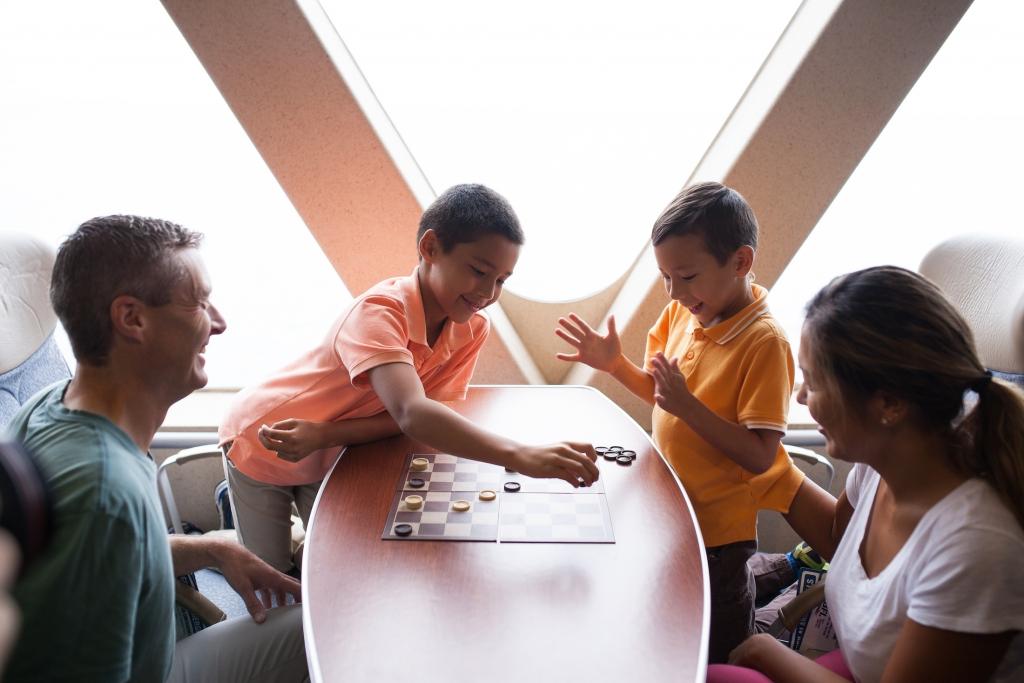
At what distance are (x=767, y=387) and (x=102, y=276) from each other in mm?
1525

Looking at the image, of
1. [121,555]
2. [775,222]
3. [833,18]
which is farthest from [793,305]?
[121,555]

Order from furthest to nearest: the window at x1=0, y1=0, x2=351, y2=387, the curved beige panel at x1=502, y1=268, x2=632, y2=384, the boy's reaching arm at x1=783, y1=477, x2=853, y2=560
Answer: the curved beige panel at x1=502, y1=268, x2=632, y2=384
the window at x1=0, y1=0, x2=351, y2=387
the boy's reaching arm at x1=783, y1=477, x2=853, y2=560

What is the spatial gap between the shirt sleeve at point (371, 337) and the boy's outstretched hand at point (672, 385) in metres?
0.65

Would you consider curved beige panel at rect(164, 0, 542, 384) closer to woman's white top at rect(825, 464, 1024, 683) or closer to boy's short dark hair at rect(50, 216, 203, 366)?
boy's short dark hair at rect(50, 216, 203, 366)

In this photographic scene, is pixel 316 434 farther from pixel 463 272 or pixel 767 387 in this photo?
pixel 767 387

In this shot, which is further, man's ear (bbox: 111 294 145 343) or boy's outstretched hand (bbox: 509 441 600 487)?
boy's outstretched hand (bbox: 509 441 600 487)

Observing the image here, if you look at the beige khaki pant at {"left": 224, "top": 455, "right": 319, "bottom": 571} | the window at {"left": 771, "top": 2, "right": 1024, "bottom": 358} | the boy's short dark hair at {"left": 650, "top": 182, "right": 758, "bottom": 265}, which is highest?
the boy's short dark hair at {"left": 650, "top": 182, "right": 758, "bottom": 265}

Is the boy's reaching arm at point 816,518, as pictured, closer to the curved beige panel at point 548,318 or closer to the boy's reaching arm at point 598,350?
the boy's reaching arm at point 598,350

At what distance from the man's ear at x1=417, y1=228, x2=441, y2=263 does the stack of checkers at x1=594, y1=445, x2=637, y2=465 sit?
72cm

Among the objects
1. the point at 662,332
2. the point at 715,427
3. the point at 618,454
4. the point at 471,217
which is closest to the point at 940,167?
the point at 662,332

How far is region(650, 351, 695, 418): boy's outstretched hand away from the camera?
5.67ft

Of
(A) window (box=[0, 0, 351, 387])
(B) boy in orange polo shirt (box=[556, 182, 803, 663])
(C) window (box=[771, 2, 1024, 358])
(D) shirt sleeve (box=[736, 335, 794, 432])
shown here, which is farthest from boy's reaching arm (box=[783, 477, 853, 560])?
(A) window (box=[0, 0, 351, 387])

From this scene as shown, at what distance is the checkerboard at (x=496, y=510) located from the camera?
4.67ft

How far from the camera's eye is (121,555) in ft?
3.36
